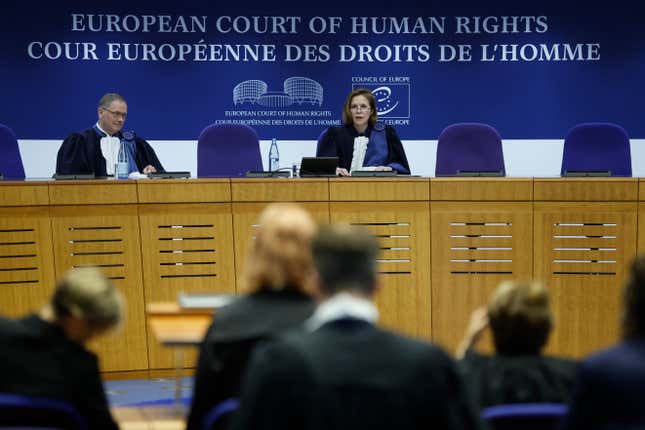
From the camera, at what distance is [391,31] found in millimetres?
8742

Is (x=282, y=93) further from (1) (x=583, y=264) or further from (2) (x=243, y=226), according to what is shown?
(1) (x=583, y=264)

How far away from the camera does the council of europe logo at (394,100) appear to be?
28.8 ft

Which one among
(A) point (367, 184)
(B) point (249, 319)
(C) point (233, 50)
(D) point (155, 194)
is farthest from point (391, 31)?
(B) point (249, 319)

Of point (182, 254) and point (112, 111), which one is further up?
point (112, 111)

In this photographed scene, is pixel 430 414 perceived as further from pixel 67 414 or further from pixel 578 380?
pixel 67 414

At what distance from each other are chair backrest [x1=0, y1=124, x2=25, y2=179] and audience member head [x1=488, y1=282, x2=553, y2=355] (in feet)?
17.8

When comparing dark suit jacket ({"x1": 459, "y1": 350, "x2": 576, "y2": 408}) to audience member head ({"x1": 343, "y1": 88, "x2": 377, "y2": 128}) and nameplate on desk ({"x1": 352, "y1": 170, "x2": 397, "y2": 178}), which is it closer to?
nameplate on desk ({"x1": 352, "y1": 170, "x2": 397, "y2": 178})

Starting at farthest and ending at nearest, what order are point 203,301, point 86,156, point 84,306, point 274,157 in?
point 274,157
point 86,156
point 203,301
point 84,306

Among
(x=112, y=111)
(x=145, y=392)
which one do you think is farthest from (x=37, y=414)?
(x=112, y=111)

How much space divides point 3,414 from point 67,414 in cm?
16

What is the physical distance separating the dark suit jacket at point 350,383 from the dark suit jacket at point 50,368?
61cm

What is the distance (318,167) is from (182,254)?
1.19 meters

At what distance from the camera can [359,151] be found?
694 centimetres

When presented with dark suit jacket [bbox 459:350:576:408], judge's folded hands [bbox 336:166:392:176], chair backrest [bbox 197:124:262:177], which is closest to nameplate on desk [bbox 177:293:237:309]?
dark suit jacket [bbox 459:350:576:408]
